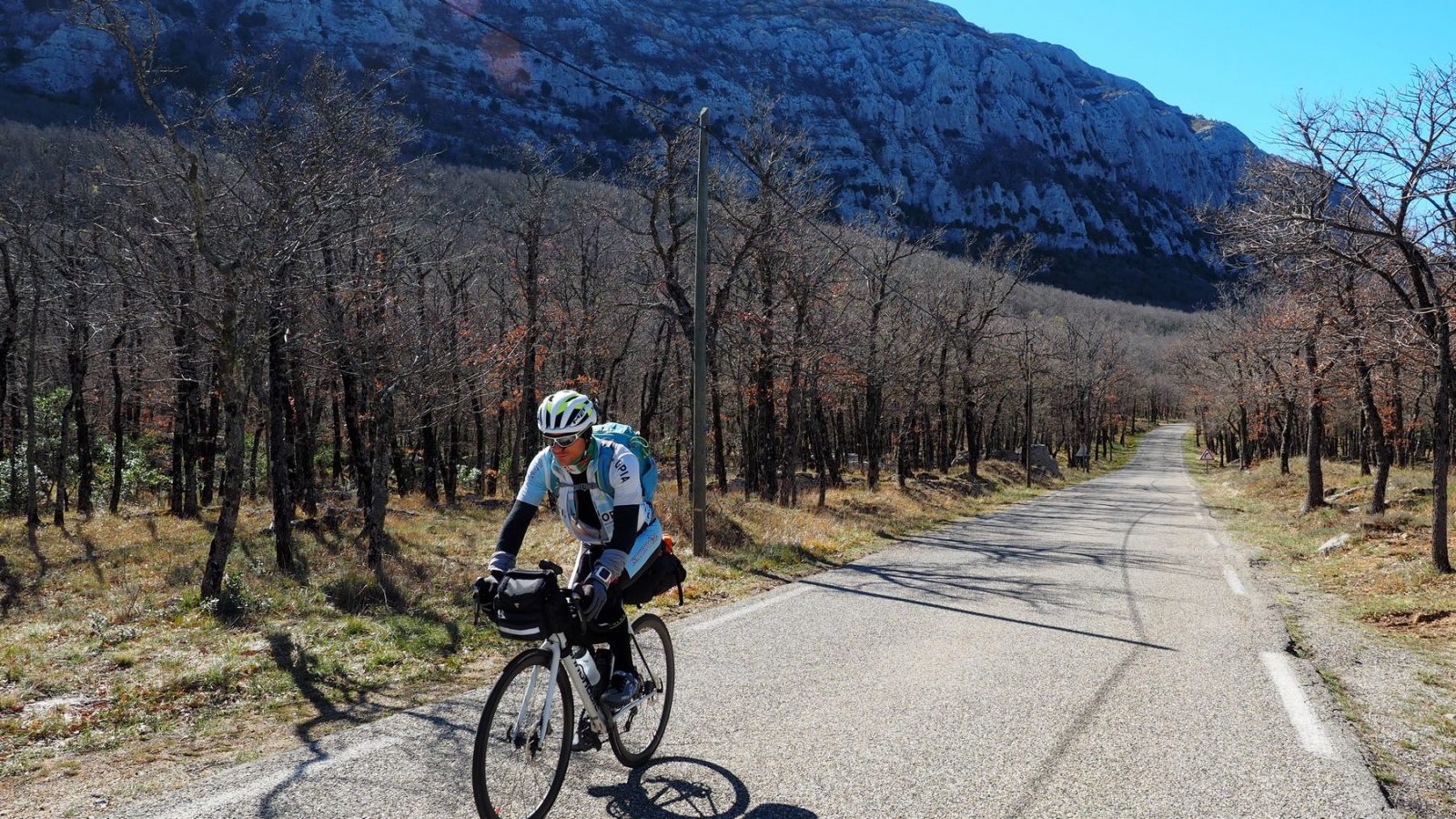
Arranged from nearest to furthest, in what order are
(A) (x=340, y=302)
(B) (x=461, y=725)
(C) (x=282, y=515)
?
(B) (x=461, y=725) < (C) (x=282, y=515) < (A) (x=340, y=302)

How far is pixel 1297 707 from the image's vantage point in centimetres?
506

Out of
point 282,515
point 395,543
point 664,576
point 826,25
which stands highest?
point 826,25

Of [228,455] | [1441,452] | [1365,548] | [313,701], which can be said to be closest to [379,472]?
[228,455]

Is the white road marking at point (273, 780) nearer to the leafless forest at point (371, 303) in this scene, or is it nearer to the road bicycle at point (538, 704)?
the road bicycle at point (538, 704)

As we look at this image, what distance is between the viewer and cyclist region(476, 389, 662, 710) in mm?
3586

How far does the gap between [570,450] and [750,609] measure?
189 inches

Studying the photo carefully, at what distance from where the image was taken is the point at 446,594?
9.17m

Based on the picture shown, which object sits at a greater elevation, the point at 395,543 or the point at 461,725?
the point at 461,725

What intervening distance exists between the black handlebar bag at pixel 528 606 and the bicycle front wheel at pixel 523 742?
14cm

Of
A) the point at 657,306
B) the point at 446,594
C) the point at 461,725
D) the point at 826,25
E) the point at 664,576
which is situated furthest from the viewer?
the point at 826,25

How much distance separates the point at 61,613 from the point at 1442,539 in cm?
1756

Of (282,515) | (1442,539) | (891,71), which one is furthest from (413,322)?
(891,71)

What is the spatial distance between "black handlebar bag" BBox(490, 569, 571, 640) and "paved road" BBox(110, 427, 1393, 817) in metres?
0.95

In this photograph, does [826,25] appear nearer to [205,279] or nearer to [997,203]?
[997,203]
